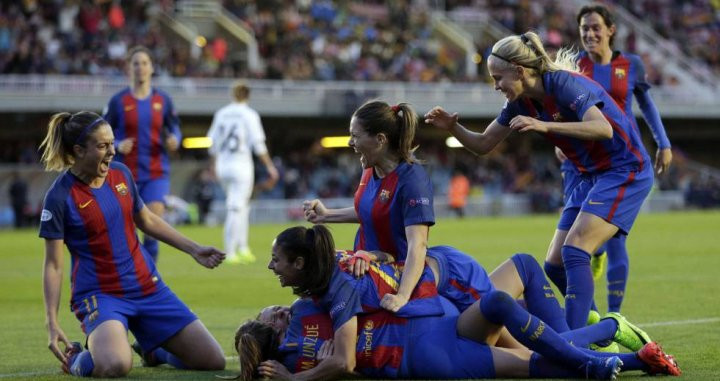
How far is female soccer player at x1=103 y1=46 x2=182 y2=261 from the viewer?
12805 millimetres

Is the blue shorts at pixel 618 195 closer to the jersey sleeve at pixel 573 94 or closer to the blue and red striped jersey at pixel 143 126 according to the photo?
the jersey sleeve at pixel 573 94

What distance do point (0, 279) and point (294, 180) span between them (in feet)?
72.8

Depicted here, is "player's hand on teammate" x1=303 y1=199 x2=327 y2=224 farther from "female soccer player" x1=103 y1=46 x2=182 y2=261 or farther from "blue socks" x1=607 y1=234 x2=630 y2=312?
"female soccer player" x1=103 y1=46 x2=182 y2=261

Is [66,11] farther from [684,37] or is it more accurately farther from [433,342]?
[433,342]

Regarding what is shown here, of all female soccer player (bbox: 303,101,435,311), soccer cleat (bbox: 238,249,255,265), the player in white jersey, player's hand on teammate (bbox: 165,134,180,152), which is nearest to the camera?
female soccer player (bbox: 303,101,435,311)

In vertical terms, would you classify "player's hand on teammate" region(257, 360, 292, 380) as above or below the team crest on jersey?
below

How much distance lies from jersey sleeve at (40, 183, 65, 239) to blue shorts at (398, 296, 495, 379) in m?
2.19

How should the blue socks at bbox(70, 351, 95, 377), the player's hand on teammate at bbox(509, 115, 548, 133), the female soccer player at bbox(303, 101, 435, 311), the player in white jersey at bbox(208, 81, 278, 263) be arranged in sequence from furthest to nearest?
1. the player in white jersey at bbox(208, 81, 278, 263)
2. the blue socks at bbox(70, 351, 95, 377)
3. the female soccer player at bbox(303, 101, 435, 311)
4. the player's hand on teammate at bbox(509, 115, 548, 133)

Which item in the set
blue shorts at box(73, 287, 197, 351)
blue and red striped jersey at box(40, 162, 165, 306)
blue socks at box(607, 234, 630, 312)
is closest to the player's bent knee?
blue shorts at box(73, 287, 197, 351)

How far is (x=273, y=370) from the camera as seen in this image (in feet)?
21.8

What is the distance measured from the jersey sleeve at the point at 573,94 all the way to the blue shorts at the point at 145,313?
2559 mm

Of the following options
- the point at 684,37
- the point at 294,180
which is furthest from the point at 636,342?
the point at 684,37

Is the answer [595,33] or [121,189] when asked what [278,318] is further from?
[595,33]

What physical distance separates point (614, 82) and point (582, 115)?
242cm
